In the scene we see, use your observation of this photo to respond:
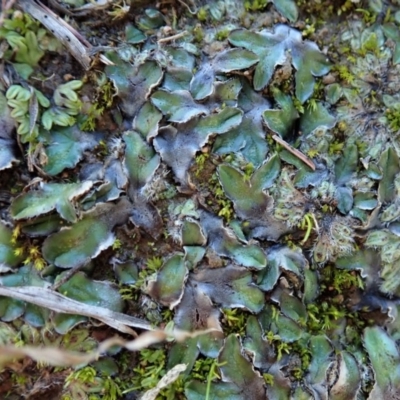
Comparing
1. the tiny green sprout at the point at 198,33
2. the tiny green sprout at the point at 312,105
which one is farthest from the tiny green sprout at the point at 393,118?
the tiny green sprout at the point at 198,33

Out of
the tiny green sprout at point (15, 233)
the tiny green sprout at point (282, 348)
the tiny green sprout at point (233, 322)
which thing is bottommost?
the tiny green sprout at point (282, 348)

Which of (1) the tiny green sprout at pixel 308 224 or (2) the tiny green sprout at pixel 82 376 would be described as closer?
(2) the tiny green sprout at pixel 82 376

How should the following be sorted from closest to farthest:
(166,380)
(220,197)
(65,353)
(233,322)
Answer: (65,353) < (166,380) < (233,322) < (220,197)

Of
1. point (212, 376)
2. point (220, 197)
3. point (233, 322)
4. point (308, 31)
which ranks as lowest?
point (212, 376)

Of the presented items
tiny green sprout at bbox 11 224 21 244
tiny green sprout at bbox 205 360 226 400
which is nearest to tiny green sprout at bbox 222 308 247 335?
tiny green sprout at bbox 205 360 226 400

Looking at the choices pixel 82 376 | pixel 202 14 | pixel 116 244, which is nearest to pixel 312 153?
pixel 202 14

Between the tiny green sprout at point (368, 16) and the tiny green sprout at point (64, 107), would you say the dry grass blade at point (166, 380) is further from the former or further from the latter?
the tiny green sprout at point (368, 16)

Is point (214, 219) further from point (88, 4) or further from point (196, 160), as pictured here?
point (88, 4)

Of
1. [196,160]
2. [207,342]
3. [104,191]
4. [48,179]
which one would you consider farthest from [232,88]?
[207,342]

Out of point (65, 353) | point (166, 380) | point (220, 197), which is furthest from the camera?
point (220, 197)

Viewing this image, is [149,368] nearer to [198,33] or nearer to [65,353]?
[65,353]

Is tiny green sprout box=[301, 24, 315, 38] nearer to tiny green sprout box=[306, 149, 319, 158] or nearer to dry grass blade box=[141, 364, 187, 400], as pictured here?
tiny green sprout box=[306, 149, 319, 158]
